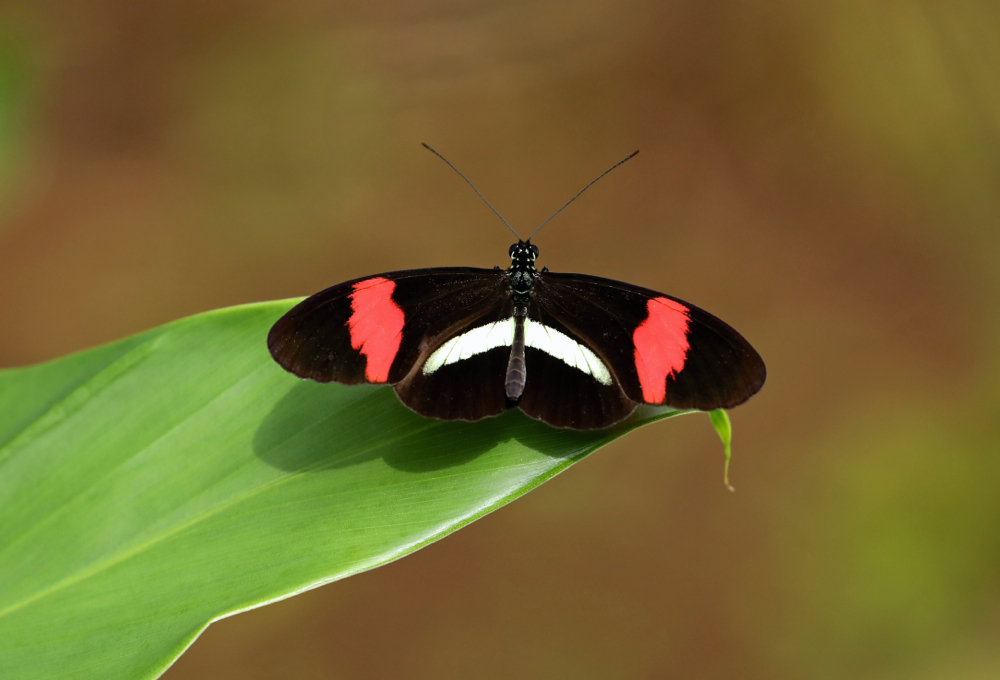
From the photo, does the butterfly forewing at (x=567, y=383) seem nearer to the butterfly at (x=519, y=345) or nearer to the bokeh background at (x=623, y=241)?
the butterfly at (x=519, y=345)

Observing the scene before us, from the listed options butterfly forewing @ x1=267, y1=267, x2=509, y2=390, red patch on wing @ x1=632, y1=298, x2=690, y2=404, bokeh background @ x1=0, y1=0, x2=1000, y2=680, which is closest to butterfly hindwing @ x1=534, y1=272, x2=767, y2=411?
red patch on wing @ x1=632, y1=298, x2=690, y2=404

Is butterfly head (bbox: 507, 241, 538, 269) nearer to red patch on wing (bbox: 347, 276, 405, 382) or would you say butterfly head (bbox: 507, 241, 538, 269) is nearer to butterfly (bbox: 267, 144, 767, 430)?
butterfly (bbox: 267, 144, 767, 430)

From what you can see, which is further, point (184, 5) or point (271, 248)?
point (184, 5)

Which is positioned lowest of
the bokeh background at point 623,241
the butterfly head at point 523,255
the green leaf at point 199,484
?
the green leaf at point 199,484

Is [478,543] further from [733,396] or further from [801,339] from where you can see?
[733,396]

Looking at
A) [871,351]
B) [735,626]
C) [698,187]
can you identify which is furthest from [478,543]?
[698,187]

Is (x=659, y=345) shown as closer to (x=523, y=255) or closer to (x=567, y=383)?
(x=567, y=383)

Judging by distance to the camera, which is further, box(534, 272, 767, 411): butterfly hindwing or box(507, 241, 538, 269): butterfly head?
box(507, 241, 538, 269): butterfly head

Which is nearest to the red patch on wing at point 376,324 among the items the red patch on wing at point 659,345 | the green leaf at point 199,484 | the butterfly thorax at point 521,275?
the green leaf at point 199,484
